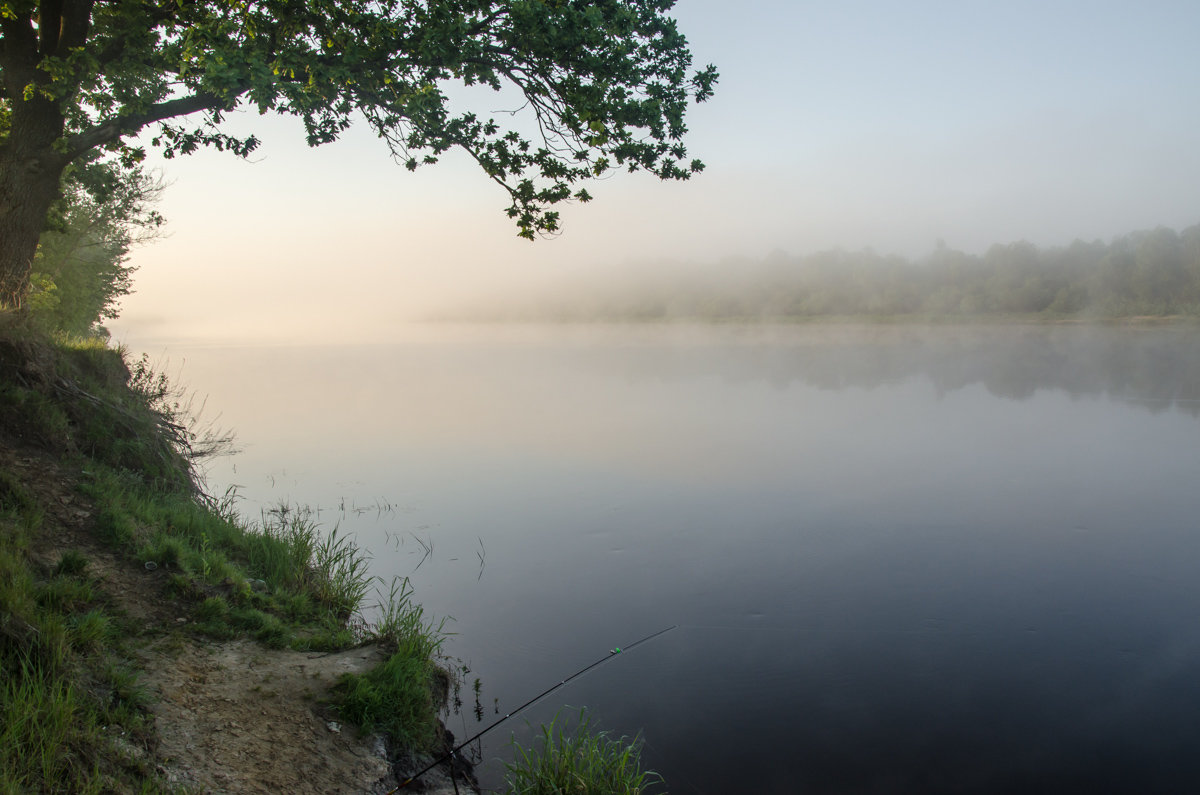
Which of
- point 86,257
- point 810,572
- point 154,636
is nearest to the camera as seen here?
point 154,636

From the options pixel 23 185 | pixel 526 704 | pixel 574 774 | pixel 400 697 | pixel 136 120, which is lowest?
pixel 526 704

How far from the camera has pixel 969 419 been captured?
2764cm

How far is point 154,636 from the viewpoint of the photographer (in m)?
5.95

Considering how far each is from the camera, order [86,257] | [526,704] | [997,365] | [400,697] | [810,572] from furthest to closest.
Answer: [997,365]
[86,257]
[810,572]
[526,704]
[400,697]

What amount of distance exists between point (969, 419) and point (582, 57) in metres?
23.9

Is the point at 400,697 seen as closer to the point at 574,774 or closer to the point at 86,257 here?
the point at 574,774

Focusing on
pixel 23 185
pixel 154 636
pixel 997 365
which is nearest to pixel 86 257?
pixel 23 185

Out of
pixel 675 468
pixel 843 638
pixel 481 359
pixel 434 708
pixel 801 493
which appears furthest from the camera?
pixel 481 359

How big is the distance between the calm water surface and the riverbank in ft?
4.80

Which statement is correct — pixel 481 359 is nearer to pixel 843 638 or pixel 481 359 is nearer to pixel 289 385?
pixel 289 385

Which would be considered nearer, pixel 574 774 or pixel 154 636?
pixel 574 774

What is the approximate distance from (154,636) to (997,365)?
5954 centimetres

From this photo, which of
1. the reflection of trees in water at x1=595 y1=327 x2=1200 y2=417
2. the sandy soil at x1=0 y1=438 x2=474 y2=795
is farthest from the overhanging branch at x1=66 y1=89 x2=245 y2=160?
the reflection of trees in water at x1=595 y1=327 x2=1200 y2=417

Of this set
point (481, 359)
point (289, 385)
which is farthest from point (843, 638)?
point (481, 359)
